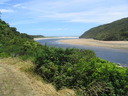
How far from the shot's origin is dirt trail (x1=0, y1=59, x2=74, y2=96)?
628 cm

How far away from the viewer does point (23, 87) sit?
673cm

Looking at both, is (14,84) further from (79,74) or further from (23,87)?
(79,74)

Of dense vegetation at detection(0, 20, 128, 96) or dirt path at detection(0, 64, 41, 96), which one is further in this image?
dense vegetation at detection(0, 20, 128, 96)

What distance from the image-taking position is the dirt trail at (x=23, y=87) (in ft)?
20.6

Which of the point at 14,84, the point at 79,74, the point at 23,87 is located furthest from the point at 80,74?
the point at 14,84

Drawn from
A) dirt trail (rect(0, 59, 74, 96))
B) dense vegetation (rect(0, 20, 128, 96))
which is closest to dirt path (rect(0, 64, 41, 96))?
dirt trail (rect(0, 59, 74, 96))

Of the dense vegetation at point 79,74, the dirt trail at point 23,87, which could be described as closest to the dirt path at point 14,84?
the dirt trail at point 23,87

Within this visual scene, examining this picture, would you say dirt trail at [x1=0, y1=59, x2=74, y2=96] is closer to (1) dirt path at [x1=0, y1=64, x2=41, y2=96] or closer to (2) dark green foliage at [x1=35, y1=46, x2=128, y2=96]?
(1) dirt path at [x1=0, y1=64, x2=41, y2=96]

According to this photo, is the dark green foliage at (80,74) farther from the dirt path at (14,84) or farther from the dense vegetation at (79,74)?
the dirt path at (14,84)

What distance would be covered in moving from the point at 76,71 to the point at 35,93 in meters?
2.07

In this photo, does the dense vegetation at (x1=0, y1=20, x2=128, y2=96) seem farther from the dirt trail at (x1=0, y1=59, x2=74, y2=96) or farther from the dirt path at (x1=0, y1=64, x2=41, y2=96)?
the dirt path at (x1=0, y1=64, x2=41, y2=96)

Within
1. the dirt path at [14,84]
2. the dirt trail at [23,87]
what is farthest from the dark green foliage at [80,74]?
the dirt path at [14,84]

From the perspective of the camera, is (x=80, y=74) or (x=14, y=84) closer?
(x=14, y=84)

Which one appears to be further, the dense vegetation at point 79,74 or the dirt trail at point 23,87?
the dense vegetation at point 79,74
